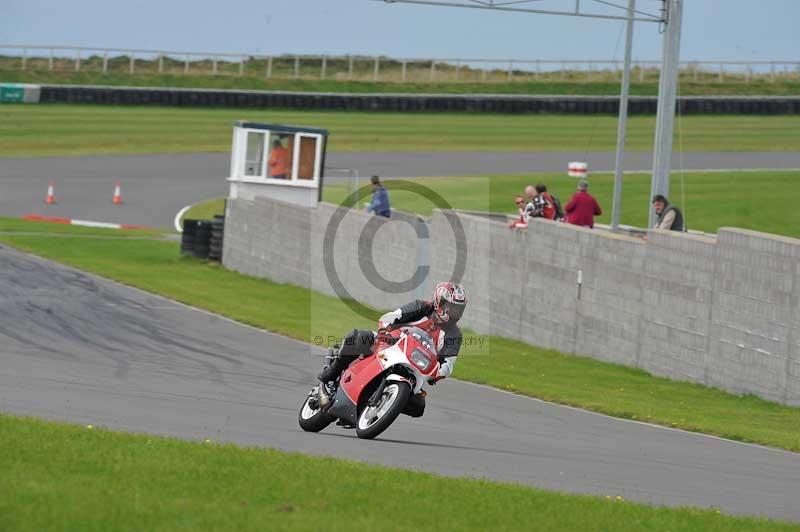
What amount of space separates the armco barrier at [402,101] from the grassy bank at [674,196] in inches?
491

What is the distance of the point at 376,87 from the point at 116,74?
12.4 meters

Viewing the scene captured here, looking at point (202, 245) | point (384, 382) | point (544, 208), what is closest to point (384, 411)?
point (384, 382)

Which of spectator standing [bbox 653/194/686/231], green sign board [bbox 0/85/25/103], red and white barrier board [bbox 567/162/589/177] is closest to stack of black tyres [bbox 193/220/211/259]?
spectator standing [bbox 653/194/686/231]

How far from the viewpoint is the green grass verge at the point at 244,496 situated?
773cm

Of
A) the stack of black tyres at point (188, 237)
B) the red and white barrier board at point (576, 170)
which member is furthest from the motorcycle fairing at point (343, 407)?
the red and white barrier board at point (576, 170)

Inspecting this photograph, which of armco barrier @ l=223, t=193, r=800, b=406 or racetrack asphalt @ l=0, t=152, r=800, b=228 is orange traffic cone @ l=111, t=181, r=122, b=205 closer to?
racetrack asphalt @ l=0, t=152, r=800, b=228

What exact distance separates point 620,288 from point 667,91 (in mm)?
4932

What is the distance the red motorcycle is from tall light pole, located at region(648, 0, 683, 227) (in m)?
12.9

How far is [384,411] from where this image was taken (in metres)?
11.8

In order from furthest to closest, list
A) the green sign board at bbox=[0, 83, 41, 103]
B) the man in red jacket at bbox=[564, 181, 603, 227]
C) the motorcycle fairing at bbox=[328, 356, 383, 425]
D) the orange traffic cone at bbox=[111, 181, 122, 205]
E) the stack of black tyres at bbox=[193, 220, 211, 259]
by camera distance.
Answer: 1. the green sign board at bbox=[0, 83, 41, 103]
2. the orange traffic cone at bbox=[111, 181, 122, 205]
3. the stack of black tyres at bbox=[193, 220, 211, 259]
4. the man in red jacket at bbox=[564, 181, 603, 227]
5. the motorcycle fairing at bbox=[328, 356, 383, 425]

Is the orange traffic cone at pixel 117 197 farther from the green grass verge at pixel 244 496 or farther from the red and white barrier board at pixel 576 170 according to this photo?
the green grass verge at pixel 244 496

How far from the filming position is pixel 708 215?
130 ft

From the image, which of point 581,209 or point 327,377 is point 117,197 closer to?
point 581,209

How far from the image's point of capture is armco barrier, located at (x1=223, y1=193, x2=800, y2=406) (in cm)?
1769
